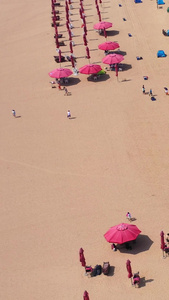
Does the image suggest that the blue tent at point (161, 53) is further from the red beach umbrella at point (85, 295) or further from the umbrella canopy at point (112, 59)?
the red beach umbrella at point (85, 295)

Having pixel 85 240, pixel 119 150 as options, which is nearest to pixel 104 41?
pixel 119 150

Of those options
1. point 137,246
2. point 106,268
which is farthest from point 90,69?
point 106,268

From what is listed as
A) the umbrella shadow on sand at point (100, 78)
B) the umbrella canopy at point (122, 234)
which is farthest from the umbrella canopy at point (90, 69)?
the umbrella canopy at point (122, 234)

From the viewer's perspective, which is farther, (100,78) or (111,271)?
(100,78)

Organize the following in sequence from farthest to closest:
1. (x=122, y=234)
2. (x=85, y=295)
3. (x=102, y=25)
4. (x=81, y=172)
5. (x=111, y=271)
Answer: (x=102, y=25)
(x=81, y=172)
(x=122, y=234)
(x=111, y=271)
(x=85, y=295)

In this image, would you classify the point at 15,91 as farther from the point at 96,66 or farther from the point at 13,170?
the point at 13,170

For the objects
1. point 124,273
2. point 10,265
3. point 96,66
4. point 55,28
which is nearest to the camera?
point 124,273

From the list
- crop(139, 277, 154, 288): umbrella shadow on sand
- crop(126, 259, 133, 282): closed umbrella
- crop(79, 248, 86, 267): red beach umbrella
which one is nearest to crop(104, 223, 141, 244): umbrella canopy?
crop(79, 248, 86, 267): red beach umbrella

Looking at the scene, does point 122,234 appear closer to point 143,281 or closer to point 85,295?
point 143,281
